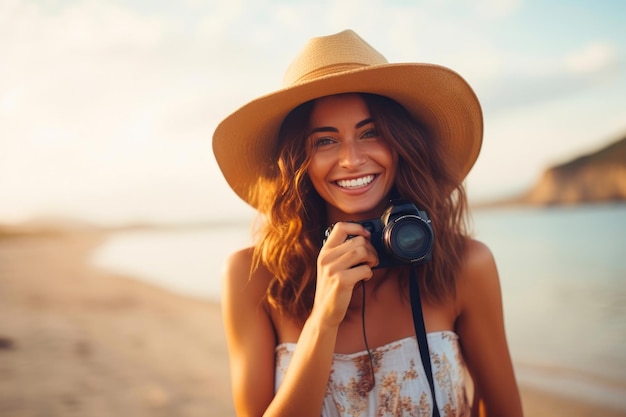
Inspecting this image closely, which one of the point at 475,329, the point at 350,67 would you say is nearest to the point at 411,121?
the point at 350,67

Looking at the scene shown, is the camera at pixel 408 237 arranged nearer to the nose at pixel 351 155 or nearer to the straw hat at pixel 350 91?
the nose at pixel 351 155

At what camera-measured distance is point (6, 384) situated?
3633 mm

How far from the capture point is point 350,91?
1.77 meters

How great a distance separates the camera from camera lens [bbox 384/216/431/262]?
155 centimetres

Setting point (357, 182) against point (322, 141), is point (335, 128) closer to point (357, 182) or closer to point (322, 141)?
point (322, 141)

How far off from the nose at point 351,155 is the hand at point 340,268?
23 cm

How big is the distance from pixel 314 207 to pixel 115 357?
332 centimetres

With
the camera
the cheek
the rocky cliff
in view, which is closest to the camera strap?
the camera

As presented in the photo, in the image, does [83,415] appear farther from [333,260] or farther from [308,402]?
[333,260]

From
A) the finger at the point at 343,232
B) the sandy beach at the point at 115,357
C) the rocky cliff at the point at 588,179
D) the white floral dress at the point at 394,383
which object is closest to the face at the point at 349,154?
the finger at the point at 343,232

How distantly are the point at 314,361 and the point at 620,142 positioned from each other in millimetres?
45761

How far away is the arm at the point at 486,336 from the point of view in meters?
1.81

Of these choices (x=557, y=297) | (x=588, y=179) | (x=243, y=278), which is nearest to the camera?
(x=243, y=278)

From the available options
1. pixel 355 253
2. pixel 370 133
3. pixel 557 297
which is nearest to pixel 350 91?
pixel 370 133
